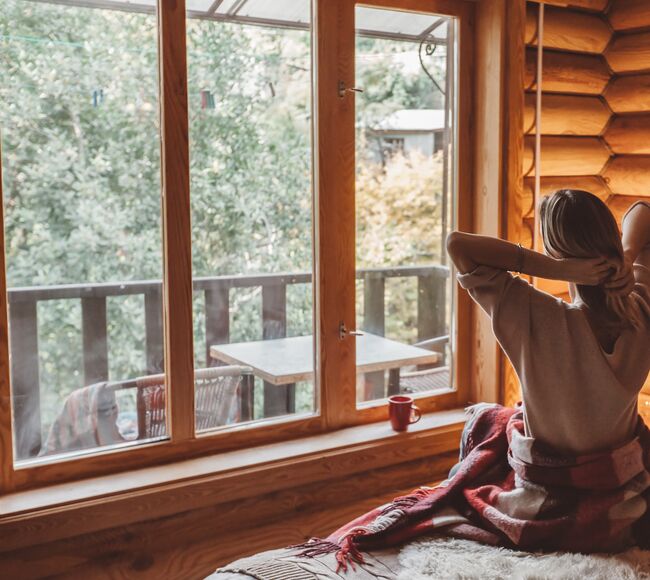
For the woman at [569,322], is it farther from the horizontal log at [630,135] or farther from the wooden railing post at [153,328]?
the horizontal log at [630,135]

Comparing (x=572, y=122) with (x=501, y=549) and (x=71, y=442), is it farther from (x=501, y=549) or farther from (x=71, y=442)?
Result: (x=71, y=442)

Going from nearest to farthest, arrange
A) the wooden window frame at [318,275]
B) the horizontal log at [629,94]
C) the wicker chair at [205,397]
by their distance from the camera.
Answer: the wooden window frame at [318,275], the wicker chair at [205,397], the horizontal log at [629,94]

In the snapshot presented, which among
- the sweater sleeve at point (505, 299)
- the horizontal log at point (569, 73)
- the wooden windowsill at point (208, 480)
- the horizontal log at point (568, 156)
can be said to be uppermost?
the horizontal log at point (569, 73)

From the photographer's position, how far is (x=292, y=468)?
2.54 meters

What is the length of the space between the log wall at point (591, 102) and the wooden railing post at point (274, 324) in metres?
0.94

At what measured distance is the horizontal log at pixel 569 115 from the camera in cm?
297

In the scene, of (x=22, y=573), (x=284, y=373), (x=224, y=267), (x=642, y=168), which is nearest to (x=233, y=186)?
(x=224, y=267)

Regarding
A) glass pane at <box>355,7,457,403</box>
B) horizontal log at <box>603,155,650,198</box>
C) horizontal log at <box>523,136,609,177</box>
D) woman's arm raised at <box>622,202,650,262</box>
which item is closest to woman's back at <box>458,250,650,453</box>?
woman's arm raised at <box>622,202,650,262</box>

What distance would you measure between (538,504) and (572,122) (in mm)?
1793

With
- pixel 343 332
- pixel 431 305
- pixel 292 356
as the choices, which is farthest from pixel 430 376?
pixel 292 356

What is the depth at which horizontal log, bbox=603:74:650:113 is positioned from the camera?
302 cm

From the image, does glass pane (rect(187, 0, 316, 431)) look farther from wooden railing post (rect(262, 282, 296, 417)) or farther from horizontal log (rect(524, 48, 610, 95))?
horizontal log (rect(524, 48, 610, 95))

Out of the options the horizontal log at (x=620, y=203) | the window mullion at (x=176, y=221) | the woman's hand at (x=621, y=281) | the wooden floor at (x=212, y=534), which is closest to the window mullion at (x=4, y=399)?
the wooden floor at (x=212, y=534)

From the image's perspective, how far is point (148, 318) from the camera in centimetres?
249
